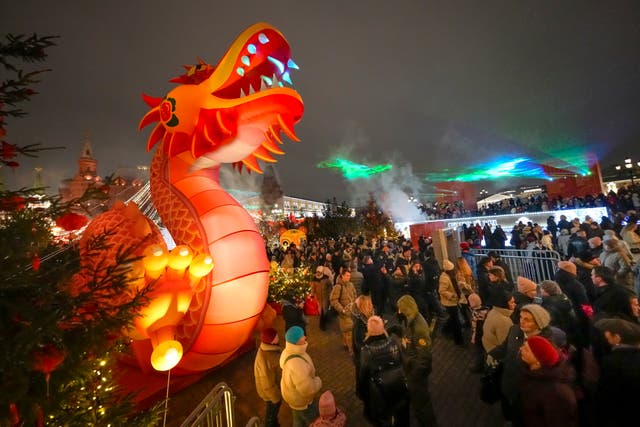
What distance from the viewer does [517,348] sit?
9.08 ft

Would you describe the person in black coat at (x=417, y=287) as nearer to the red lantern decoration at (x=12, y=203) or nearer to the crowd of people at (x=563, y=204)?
the red lantern decoration at (x=12, y=203)

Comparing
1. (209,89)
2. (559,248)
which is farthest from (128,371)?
(559,248)

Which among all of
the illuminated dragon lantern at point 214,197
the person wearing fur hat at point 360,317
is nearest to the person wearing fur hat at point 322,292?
the person wearing fur hat at point 360,317

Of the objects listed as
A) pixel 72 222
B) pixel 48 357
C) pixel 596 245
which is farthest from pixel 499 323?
pixel 596 245

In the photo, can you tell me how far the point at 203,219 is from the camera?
3.51 m

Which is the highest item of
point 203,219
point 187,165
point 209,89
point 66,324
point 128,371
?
point 209,89

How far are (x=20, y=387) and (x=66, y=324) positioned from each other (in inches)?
12.3

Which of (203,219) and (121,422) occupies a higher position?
(203,219)

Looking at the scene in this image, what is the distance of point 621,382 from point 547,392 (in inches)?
22.9

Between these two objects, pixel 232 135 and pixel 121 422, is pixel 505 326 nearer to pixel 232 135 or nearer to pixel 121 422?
pixel 121 422

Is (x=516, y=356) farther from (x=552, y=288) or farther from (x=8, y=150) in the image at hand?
(x=8, y=150)

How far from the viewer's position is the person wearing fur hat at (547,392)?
197 cm

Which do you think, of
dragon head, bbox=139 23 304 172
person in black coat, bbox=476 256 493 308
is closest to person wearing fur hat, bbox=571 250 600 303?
person in black coat, bbox=476 256 493 308

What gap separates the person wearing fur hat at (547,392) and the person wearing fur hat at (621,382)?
326 mm
